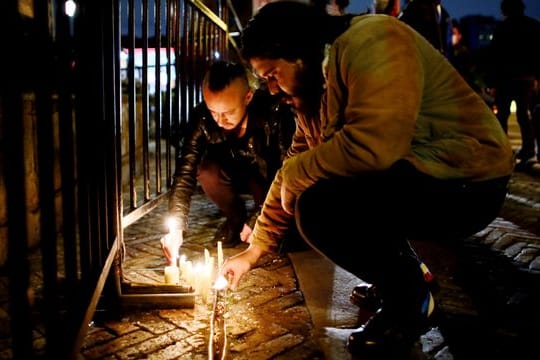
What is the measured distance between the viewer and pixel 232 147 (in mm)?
4930

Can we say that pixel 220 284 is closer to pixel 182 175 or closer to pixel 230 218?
pixel 182 175

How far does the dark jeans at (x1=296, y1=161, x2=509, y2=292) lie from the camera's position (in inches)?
106

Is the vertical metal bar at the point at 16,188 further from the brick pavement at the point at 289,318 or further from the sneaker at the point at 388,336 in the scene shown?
the sneaker at the point at 388,336

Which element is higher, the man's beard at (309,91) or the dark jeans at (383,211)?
the man's beard at (309,91)

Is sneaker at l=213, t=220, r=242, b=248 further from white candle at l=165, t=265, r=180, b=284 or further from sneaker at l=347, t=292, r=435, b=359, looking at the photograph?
sneaker at l=347, t=292, r=435, b=359

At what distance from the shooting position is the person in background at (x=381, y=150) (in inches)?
95.6

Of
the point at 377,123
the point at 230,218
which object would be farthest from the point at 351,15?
the point at 230,218

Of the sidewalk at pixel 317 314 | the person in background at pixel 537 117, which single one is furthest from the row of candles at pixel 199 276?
the person in background at pixel 537 117

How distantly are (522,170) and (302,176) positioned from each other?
689cm

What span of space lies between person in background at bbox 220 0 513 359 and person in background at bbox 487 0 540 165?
6.39 m

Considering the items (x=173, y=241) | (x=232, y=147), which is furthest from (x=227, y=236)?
(x=173, y=241)

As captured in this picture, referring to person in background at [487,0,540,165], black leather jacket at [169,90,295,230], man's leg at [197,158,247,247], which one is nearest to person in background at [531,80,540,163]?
person in background at [487,0,540,165]

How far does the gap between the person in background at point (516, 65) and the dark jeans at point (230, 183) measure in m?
5.15

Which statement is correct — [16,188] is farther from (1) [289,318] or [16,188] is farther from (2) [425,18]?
(2) [425,18]
